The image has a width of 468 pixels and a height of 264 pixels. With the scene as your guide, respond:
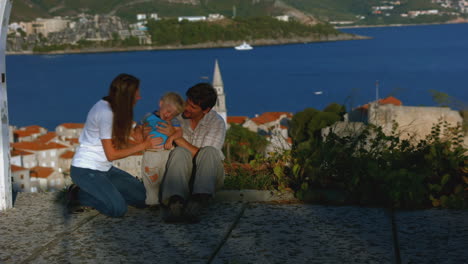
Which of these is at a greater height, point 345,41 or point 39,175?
point 345,41

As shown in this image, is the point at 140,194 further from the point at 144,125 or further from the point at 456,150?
the point at 456,150

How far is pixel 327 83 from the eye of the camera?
77.4m

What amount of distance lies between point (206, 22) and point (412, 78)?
94323 mm

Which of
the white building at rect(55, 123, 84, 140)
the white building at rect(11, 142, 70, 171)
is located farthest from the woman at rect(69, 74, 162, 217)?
the white building at rect(55, 123, 84, 140)

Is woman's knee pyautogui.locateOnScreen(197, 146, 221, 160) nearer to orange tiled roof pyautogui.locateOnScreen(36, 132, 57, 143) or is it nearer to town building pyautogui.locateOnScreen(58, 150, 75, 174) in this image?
town building pyautogui.locateOnScreen(58, 150, 75, 174)

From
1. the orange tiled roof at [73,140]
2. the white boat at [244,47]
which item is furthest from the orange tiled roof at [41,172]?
the white boat at [244,47]

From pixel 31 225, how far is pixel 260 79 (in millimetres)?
83238

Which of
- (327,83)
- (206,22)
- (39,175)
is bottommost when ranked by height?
(39,175)

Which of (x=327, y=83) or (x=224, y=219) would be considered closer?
(x=224, y=219)

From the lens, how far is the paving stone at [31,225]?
3018mm

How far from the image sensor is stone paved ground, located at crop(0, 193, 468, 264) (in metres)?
2.77

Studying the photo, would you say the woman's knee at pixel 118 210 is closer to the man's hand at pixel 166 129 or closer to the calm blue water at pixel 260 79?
the man's hand at pixel 166 129

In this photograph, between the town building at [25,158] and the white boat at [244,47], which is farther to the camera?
the white boat at [244,47]

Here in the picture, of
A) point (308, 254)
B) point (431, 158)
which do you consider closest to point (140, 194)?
point (308, 254)
